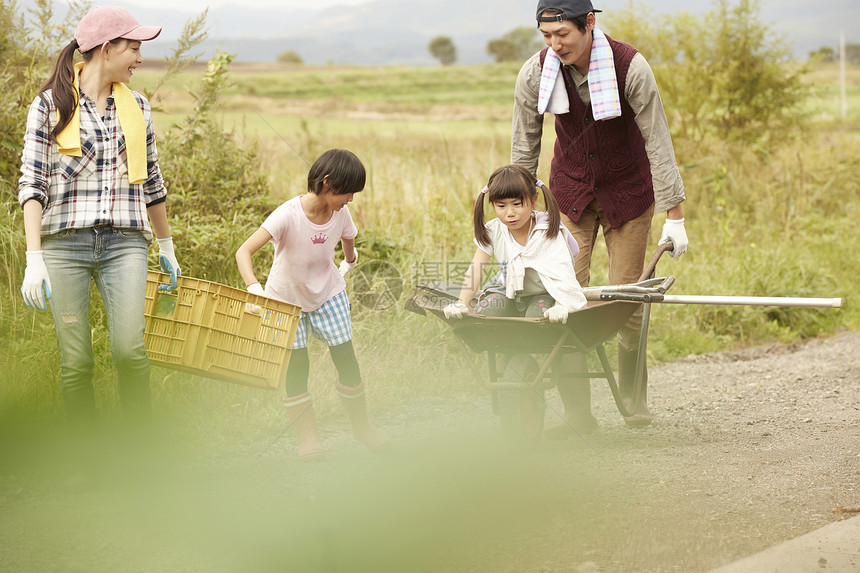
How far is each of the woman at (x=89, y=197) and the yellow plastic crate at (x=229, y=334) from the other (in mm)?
157

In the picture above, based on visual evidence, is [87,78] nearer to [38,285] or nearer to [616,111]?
[38,285]

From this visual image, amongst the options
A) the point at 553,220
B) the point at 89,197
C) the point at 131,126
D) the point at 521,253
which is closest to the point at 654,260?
the point at 553,220

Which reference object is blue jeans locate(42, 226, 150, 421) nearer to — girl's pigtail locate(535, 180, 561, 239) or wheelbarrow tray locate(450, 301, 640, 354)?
wheelbarrow tray locate(450, 301, 640, 354)

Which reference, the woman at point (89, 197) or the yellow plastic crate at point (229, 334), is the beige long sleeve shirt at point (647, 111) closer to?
the yellow plastic crate at point (229, 334)

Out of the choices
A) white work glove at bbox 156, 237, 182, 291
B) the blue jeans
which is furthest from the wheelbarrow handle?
the blue jeans

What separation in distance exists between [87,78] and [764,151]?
31.1 ft

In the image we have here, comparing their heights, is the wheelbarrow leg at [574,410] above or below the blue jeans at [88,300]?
below

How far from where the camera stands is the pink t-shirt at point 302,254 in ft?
11.8

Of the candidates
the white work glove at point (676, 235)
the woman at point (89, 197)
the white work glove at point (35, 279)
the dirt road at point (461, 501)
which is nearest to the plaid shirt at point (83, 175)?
the woman at point (89, 197)

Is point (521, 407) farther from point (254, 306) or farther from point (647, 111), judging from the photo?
point (647, 111)

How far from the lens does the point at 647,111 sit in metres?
3.85

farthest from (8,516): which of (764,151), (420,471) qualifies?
(764,151)

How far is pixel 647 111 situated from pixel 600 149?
0.28m

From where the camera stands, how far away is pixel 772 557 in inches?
109
